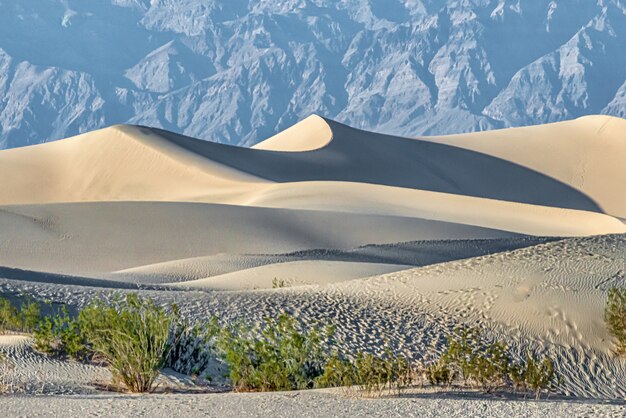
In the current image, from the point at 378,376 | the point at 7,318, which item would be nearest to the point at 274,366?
the point at 378,376

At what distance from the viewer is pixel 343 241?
33.8 meters

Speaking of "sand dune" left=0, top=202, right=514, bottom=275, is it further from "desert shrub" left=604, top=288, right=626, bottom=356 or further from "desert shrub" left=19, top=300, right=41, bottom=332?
"desert shrub" left=604, top=288, right=626, bottom=356

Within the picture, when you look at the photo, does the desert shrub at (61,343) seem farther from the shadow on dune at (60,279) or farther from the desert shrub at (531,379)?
the shadow on dune at (60,279)

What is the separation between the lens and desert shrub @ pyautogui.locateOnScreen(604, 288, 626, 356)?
40.2ft

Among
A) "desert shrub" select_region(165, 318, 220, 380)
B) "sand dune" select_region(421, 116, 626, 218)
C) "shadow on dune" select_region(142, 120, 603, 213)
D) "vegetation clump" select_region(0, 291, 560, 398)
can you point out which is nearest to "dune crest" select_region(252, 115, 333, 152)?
"shadow on dune" select_region(142, 120, 603, 213)

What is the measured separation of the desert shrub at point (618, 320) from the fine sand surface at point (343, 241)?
0.14 meters

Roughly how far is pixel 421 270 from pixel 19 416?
10206mm

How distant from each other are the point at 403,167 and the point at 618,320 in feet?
193

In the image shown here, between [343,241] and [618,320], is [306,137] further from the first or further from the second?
[618,320]

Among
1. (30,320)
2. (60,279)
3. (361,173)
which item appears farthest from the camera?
(361,173)

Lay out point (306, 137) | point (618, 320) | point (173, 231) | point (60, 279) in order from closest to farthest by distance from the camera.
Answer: point (618, 320)
point (60, 279)
point (173, 231)
point (306, 137)

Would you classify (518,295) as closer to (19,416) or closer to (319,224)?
(19,416)

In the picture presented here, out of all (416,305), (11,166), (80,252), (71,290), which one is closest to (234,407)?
(416,305)

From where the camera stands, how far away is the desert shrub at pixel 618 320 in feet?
40.2
